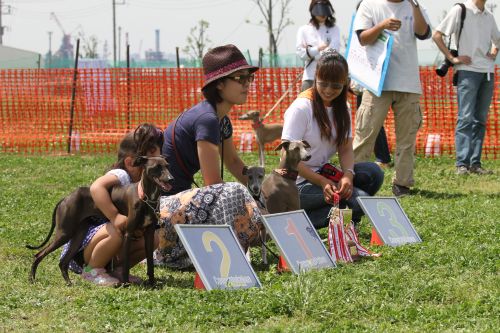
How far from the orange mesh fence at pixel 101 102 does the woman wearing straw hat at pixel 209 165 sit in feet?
29.3

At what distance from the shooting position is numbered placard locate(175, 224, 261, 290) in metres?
5.36

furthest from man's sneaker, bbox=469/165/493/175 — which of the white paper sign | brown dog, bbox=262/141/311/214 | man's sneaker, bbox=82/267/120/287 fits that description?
man's sneaker, bbox=82/267/120/287

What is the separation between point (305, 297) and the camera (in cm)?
494

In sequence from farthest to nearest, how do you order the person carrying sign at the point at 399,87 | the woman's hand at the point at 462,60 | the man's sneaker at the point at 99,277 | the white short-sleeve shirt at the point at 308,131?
the woman's hand at the point at 462,60 < the person carrying sign at the point at 399,87 < the white short-sleeve shirt at the point at 308,131 < the man's sneaker at the point at 99,277

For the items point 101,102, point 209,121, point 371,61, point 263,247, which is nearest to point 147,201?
point 209,121

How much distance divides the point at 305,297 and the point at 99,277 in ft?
5.29

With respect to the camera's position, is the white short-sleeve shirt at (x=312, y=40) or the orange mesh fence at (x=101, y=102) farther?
the orange mesh fence at (x=101, y=102)

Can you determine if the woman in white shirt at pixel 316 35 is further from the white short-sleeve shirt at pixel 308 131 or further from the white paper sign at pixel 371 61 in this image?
the white short-sleeve shirt at pixel 308 131

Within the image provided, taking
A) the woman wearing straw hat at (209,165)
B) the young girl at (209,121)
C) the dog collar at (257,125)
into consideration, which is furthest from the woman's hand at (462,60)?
the young girl at (209,121)

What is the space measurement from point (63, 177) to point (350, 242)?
6.22m

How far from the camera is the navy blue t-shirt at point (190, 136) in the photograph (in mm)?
6316

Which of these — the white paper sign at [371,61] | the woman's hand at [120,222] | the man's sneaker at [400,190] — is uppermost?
the white paper sign at [371,61]

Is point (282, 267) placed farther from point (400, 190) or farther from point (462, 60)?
point (462, 60)

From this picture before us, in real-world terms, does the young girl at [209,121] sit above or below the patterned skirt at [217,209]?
above
